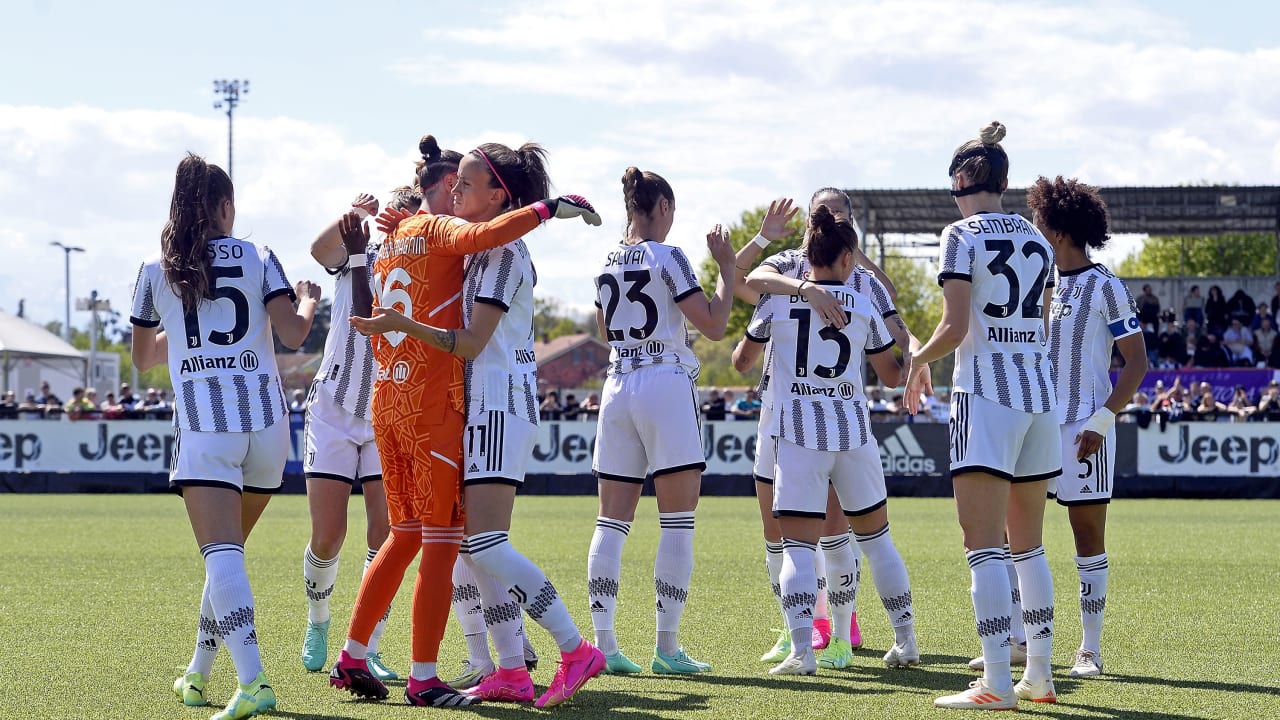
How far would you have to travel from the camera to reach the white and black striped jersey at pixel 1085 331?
6.09 m

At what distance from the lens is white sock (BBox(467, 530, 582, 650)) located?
5.00m

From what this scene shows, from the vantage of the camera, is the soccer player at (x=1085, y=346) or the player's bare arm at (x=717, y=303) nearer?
the player's bare arm at (x=717, y=303)

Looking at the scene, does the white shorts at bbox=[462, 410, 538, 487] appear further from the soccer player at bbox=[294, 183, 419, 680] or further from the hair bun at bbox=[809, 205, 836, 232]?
the hair bun at bbox=[809, 205, 836, 232]

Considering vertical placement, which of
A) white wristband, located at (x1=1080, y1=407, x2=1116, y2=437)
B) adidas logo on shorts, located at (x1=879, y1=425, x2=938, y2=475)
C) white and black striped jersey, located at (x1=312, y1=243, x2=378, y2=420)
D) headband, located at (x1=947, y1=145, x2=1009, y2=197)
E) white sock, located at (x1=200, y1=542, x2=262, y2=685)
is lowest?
adidas logo on shorts, located at (x1=879, y1=425, x2=938, y2=475)

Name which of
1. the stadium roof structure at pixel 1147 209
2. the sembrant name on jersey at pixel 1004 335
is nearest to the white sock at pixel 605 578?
the sembrant name on jersey at pixel 1004 335

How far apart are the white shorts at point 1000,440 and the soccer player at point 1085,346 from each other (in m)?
0.84

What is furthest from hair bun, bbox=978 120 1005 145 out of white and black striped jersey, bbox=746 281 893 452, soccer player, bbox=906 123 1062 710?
white and black striped jersey, bbox=746 281 893 452

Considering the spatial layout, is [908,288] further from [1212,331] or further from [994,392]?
[994,392]

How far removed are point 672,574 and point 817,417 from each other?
0.97 meters

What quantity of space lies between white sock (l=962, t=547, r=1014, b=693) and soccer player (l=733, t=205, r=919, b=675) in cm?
83

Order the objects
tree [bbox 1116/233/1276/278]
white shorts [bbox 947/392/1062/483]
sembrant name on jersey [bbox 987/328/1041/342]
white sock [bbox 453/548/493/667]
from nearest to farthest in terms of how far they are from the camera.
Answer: white shorts [bbox 947/392/1062/483] < sembrant name on jersey [bbox 987/328/1041/342] < white sock [bbox 453/548/493/667] < tree [bbox 1116/233/1276/278]

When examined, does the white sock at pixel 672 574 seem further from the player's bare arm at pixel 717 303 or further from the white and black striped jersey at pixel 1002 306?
the white and black striped jersey at pixel 1002 306

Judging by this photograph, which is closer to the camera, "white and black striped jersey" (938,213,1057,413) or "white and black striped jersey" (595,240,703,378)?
"white and black striped jersey" (938,213,1057,413)

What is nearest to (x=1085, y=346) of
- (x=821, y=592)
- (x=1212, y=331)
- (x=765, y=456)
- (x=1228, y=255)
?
(x=765, y=456)
